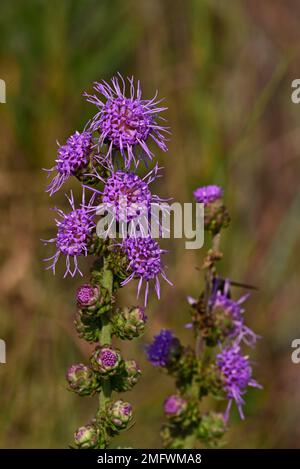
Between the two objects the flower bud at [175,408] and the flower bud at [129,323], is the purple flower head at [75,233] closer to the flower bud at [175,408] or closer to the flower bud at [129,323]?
the flower bud at [129,323]

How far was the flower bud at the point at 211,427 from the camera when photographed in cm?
312

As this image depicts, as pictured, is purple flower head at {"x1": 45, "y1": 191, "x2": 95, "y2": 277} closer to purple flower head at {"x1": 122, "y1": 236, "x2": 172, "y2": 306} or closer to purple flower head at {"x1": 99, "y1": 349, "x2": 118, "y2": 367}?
purple flower head at {"x1": 122, "y1": 236, "x2": 172, "y2": 306}

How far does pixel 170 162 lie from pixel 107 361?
3408 millimetres

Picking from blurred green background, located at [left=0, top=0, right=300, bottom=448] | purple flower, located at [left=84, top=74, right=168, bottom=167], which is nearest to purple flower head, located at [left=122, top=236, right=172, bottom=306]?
purple flower, located at [left=84, top=74, right=168, bottom=167]

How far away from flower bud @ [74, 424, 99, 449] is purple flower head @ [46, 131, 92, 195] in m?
0.73

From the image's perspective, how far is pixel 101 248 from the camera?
8.26 ft

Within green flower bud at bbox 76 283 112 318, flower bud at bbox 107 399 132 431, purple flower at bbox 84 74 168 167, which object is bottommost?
flower bud at bbox 107 399 132 431

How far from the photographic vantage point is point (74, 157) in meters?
2.53

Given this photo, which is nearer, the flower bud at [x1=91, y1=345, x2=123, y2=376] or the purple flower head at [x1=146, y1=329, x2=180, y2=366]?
the flower bud at [x1=91, y1=345, x2=123, y2=376]

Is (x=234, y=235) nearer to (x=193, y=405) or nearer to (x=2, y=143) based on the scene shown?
(x=2, y=143)

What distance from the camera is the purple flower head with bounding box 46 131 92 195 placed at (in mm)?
2525

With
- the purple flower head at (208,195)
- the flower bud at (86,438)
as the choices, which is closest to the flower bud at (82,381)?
the flower bud at (86,438)
